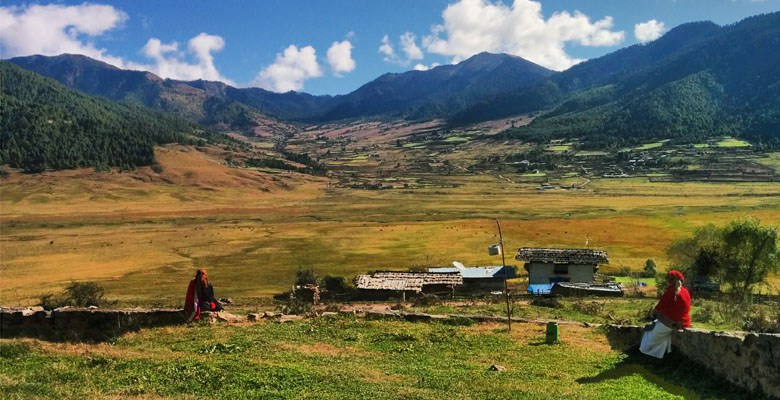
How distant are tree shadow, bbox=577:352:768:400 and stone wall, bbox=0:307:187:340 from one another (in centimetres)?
1870

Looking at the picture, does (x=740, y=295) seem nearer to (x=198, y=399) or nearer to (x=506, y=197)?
(x=198, y=399)

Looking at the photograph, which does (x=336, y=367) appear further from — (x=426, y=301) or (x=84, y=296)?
(x=84, y=296)

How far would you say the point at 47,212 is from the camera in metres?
114

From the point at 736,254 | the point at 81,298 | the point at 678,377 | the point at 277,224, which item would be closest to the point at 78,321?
the point at 81,298

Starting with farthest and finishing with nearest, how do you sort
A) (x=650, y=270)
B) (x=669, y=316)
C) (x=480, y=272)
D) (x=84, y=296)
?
(x=650, y=270) < (x=480, y=272) < (x=84, y=296) < (x=669, y=316)

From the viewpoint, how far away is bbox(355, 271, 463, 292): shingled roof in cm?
4226

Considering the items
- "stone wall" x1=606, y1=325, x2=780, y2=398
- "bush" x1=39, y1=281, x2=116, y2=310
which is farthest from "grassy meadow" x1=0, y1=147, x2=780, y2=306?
"stone wall" x1=606, y1=325, x2=780, y2=398

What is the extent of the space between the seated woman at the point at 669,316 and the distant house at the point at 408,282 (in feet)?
88.3

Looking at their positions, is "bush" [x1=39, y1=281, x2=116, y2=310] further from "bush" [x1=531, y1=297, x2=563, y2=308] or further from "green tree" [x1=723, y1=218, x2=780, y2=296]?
Result: "green tree" [x1=723, y1=218, x2=780, y2=296]

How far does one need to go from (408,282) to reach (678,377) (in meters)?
30.5

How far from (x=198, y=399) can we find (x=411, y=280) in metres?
32.7

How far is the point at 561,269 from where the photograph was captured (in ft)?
160

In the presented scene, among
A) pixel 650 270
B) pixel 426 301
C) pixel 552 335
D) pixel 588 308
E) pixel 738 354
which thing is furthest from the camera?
pixel 650 270

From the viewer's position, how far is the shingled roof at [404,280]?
42259 mm
